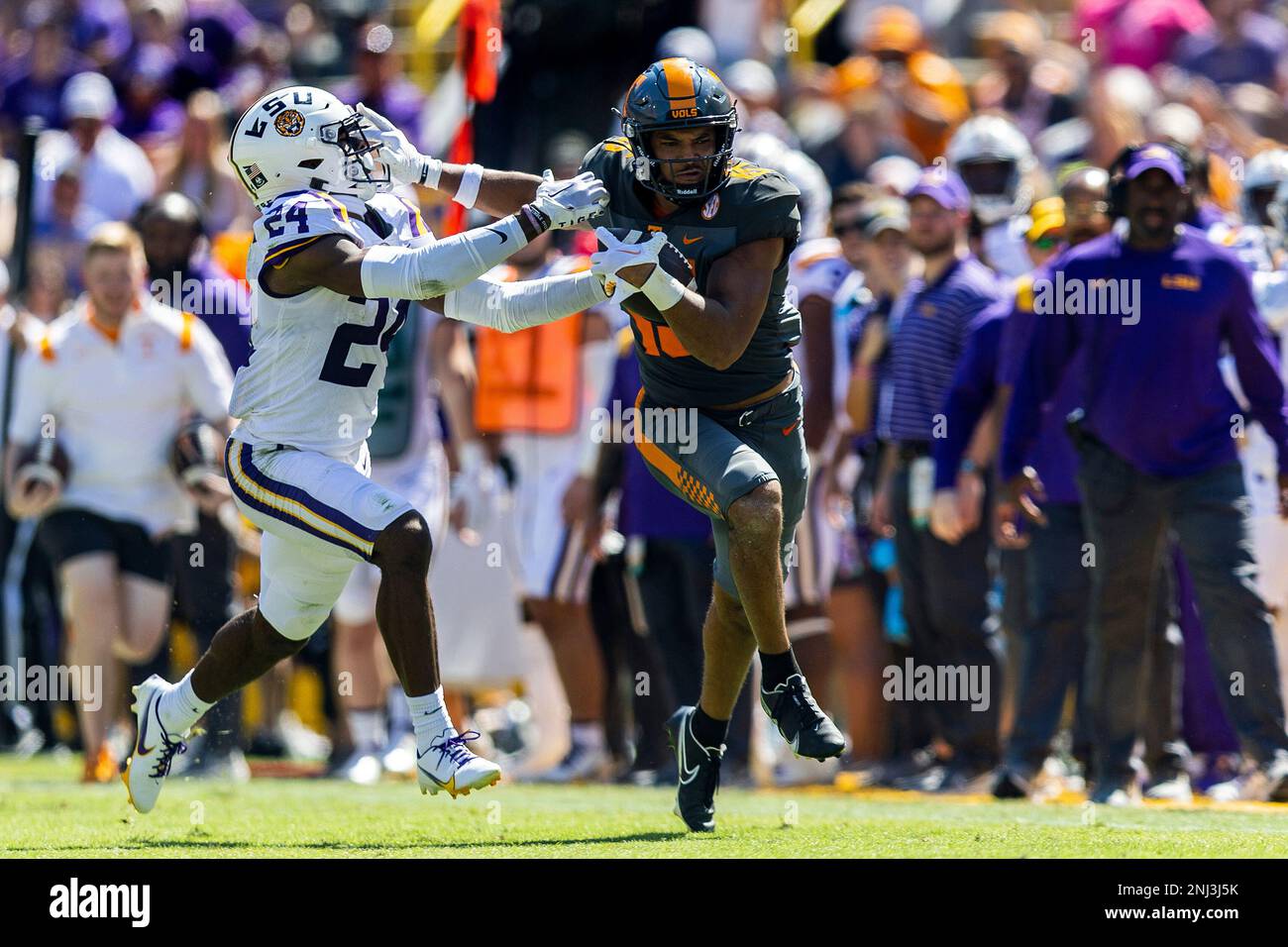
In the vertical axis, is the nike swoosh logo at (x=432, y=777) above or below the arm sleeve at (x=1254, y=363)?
below

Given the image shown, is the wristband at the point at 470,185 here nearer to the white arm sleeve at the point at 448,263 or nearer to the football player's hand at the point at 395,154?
the football player's hand at the point at 395,154

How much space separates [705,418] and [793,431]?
316 millimetres

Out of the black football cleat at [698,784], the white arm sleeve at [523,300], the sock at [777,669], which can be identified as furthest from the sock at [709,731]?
the white arm sleeve at [523,300]

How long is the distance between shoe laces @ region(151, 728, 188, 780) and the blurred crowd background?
211 centimetres

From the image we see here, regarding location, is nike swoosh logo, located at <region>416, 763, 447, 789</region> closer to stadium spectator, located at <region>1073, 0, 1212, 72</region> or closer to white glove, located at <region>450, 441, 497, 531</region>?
white glove, located at <region>450, 441, 497, 531</region>

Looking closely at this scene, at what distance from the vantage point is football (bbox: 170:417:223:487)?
9906 millimetres

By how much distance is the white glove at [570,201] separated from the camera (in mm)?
6531

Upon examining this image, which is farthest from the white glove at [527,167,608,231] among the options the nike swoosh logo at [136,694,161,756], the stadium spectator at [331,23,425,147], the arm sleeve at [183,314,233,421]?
the stadium spectator at [331,23,425,147]

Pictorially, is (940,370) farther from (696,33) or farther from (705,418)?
(696,33)

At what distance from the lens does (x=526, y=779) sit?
10.2 m

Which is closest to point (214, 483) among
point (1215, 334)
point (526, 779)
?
point (526, 779)

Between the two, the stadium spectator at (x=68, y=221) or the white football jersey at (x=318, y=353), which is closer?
the white football jersey at (x=318, y=353)

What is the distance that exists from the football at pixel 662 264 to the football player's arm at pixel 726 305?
78 millimetres
